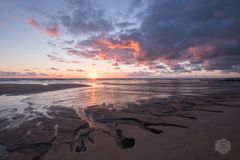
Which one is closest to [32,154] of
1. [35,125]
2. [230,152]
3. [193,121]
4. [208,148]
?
[35,125]

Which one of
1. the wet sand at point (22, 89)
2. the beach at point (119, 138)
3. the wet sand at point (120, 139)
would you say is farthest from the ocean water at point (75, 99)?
the wet sand at point (22, 89)

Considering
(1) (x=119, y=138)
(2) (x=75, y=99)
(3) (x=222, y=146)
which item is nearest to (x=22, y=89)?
(2) (x=75, y=99)

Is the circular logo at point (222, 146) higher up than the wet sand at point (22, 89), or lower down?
lower down

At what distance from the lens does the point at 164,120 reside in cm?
979

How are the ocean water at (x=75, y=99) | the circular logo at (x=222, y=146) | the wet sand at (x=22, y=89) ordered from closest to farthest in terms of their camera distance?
the circular logo at (x=222, y=146), the ocean water at (x=75, y=99), the wet sand at (x=22, y=89)

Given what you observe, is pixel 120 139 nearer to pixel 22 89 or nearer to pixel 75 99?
pixel 75 99

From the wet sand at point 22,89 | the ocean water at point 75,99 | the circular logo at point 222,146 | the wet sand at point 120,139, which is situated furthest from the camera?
the wet sand at point 22,89

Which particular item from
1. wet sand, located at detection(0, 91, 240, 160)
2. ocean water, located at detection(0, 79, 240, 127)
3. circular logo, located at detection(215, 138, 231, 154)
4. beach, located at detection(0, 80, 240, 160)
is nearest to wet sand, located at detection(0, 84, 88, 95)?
ocean water, located at detection(0, 79, 240, 127)

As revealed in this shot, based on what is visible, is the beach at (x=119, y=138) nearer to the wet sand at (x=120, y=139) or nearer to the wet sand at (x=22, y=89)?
the wet sand at (x=120, y=139)

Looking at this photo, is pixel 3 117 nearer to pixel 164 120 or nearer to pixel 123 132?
pixel 123 132

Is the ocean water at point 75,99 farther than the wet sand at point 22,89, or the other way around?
the wet sand at point 22,89

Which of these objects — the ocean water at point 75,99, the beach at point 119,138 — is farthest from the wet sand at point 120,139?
the ocean water at point 75,99

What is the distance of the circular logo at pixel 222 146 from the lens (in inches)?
226

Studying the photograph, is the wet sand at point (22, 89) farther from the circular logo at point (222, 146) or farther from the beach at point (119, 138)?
the circular logo at point (222, 146)
